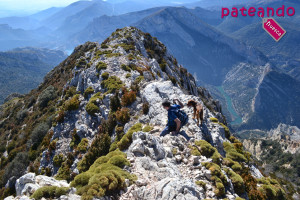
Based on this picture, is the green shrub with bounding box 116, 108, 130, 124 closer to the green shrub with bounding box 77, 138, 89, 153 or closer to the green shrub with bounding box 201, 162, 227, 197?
the green shrub with bounding box 77, 138, 89, 153

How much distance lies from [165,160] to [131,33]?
4675cm

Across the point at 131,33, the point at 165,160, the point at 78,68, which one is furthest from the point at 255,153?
the point at 165,160

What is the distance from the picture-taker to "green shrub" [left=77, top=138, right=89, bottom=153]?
18.8m

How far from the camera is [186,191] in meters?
7.92

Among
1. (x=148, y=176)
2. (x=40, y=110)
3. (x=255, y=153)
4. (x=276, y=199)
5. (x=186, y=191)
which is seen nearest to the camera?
(x=186, y=191)

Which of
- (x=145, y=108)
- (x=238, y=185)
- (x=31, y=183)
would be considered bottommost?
(x=238, y=185)

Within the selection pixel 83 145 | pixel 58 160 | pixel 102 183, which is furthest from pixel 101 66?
pixel 102 183

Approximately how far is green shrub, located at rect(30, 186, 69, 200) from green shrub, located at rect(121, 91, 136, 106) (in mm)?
12582

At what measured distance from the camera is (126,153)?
12.4m

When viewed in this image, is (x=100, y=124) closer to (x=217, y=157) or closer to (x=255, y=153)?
(x=217, y=157)

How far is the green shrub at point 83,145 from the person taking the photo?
61.7 feet

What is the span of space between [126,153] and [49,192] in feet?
16.6

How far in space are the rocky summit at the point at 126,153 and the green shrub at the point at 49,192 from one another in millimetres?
41

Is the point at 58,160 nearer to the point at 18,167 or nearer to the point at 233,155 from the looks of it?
the point at 18,167
